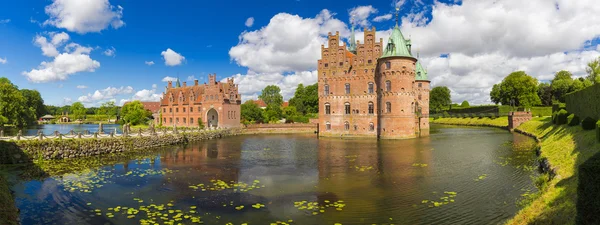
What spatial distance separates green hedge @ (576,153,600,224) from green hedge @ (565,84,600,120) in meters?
19.7

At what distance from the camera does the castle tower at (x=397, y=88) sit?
42594 mm

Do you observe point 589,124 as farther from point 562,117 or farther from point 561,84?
point 561,84

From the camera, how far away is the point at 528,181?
53.8ft

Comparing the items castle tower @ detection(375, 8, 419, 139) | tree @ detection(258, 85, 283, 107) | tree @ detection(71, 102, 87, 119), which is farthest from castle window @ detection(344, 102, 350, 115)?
tree @ detection(71, 102, 87, 119)

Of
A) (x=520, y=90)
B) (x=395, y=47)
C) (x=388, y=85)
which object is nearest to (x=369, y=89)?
(x=388, y=85)

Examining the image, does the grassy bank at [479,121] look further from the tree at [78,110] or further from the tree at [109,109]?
the tree at [78,110]

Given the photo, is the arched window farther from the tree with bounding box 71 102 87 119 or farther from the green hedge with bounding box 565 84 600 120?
the tree with bounding box 71 102 87 119

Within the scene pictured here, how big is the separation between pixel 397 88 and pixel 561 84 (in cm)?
6362

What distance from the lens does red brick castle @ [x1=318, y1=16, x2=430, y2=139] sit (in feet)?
141

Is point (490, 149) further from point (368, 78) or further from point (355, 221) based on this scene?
point (355, 221)

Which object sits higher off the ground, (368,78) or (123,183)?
(368,78)

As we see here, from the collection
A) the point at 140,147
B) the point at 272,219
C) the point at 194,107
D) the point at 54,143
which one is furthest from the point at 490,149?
the point at 194,107

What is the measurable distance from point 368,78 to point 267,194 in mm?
34564

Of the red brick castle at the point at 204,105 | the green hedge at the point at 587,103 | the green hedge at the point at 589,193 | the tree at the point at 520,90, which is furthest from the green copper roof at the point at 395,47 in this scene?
the tree at the point at 520,90
